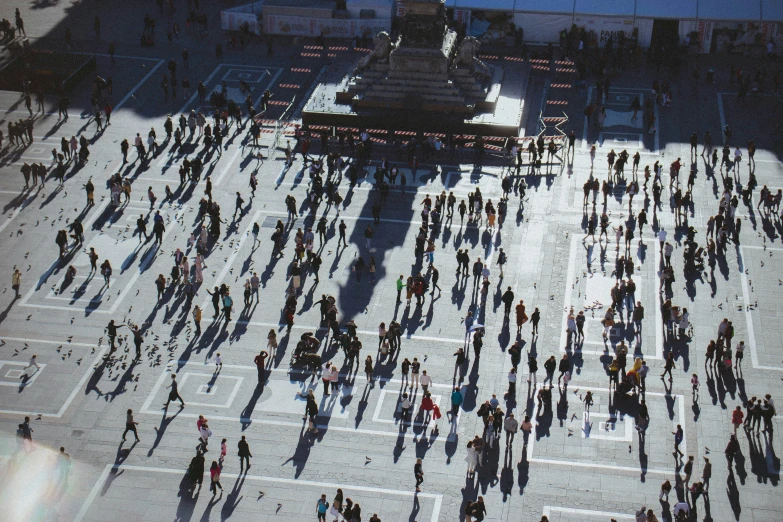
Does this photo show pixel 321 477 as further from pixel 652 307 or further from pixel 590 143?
pixel 590 143

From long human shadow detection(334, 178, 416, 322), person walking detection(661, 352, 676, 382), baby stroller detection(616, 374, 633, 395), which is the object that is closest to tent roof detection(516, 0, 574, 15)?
long human shadow detection(334, 178, 416, 322)

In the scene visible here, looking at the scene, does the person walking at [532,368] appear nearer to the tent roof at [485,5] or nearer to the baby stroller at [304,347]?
the baby stroller at [304,347]

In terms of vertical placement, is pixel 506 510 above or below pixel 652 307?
below

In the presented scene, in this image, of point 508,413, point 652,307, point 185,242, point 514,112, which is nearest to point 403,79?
point 514,112

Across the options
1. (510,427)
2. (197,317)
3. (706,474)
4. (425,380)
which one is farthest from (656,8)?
(706,474)

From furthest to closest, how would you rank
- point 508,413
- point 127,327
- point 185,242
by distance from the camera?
point 185,242 → point 127,327 → point 508,413

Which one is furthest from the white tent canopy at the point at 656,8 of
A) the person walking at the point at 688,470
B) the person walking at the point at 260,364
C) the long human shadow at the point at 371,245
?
the person walking at the point at 688,470

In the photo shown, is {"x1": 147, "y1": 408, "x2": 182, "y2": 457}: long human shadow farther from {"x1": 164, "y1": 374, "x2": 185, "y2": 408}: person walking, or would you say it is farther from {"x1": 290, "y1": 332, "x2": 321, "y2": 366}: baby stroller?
{"x1": 290, "y1": 332, "x2": 321, "y2": 366}: baby stroller

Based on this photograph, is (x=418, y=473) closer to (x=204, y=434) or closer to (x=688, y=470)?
(x=204, y=434)
